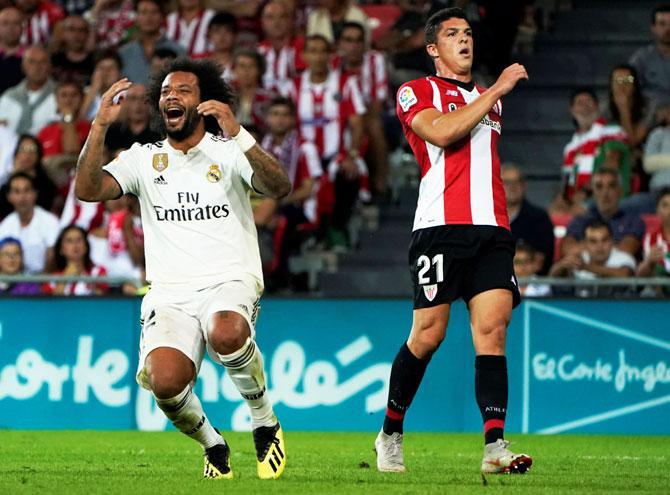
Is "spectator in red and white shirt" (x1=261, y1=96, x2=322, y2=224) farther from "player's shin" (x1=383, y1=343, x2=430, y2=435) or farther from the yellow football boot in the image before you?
the yellow football boot

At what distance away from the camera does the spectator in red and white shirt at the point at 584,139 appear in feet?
47.6

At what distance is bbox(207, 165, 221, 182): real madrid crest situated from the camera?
8.07 m

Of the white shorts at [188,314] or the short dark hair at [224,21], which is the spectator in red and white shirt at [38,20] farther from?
the white shorts at [188,314]

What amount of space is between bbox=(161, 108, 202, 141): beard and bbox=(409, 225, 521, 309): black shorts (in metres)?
1.40

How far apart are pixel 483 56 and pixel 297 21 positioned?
2.46 meters

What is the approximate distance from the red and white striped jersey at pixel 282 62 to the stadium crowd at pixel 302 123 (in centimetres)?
Result: 2

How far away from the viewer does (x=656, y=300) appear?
39.1 feet

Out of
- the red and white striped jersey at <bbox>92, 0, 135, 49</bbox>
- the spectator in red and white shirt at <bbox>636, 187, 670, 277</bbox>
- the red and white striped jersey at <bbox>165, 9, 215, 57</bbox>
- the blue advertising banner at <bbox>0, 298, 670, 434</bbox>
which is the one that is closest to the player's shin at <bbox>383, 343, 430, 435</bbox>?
the blue advertising banner at <bbox>0, 298, 670, 434</bbox>

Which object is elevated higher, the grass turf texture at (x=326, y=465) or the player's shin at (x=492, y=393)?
the player's shin at (x=492, y=393)

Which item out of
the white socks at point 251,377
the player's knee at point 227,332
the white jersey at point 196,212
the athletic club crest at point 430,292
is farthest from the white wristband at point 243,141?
the athletic club crest at point 430,292

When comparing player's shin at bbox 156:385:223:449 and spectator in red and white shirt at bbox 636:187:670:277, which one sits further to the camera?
spectator in red and white shirt at bbox 636:187:670:277

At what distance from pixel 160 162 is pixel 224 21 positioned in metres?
7.83

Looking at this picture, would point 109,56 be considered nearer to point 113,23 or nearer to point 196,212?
point 113,23

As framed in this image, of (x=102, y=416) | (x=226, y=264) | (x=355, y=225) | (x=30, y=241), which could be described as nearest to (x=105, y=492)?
(x=226, y=264)
